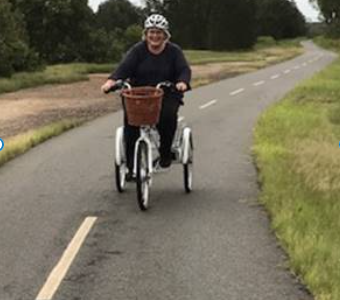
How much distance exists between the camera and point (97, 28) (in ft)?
194

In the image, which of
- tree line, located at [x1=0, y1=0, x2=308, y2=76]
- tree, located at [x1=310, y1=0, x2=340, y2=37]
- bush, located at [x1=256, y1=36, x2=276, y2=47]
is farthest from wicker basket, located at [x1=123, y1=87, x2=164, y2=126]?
bush, located at [x1=256, y1=36, x2=276, y2=47]

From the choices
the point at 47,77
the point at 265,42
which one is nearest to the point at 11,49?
the point at 47,77

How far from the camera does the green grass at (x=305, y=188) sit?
700 cm

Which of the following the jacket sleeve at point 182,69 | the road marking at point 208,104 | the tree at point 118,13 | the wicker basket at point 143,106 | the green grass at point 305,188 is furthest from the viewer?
the tree at point 118,13

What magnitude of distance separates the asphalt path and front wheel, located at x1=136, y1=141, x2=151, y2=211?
0.16 m

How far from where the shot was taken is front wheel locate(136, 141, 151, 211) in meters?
9.23

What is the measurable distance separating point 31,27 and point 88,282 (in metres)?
51.2

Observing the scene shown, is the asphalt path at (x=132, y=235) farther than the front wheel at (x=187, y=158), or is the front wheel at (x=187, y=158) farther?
the front wheel at (x=187, y=158)

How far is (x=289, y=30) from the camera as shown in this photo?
169125 millimetres

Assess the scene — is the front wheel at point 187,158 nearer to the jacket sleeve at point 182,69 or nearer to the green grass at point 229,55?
the jacket sleeve at point 182,69

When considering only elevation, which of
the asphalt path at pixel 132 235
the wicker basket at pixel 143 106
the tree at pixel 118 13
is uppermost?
the wicker basket at pixel 143 106

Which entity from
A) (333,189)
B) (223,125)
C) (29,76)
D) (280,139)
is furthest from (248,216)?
(29,76)

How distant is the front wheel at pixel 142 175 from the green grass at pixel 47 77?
2443 centimetres

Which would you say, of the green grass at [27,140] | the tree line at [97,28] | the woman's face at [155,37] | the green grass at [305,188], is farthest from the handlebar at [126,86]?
the tree line at [97,28]
